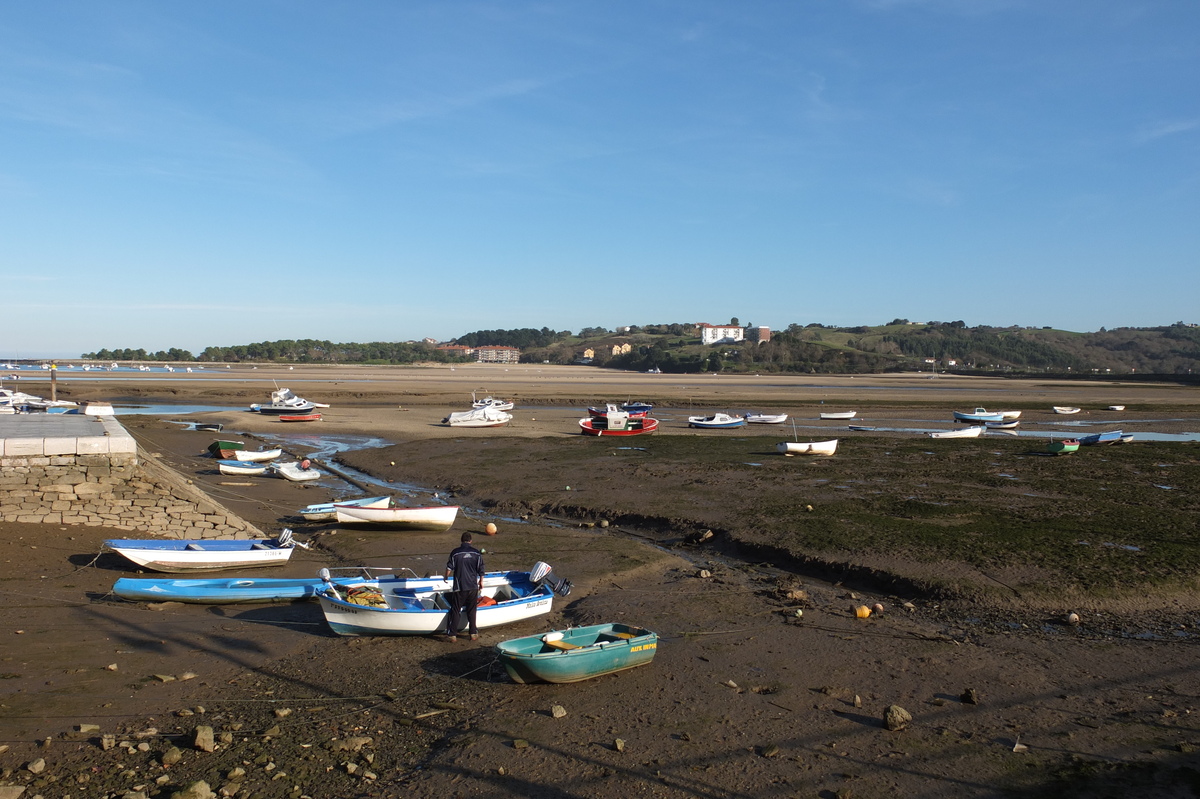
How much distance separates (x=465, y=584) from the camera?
11.2 metres

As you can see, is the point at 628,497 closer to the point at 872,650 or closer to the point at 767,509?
the point at 767,509

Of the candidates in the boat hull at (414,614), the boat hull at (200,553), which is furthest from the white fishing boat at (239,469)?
the boat hull at (414,614)

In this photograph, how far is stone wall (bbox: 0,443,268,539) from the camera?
1540 centimetres

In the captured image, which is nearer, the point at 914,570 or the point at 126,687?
the point at 126,687

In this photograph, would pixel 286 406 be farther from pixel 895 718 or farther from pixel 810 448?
pixel 895 718

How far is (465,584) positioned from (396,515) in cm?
779

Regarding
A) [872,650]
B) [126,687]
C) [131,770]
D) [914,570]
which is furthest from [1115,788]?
[126,687]

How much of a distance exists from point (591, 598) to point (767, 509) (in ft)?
26.6

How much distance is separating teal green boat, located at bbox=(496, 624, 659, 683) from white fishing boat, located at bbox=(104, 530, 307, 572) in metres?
7.08

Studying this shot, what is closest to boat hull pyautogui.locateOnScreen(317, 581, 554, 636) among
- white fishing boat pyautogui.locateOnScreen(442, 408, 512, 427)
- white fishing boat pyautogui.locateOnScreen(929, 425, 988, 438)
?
white fishing boat pyautogui.locateOnScreen(929, 425, 988, 438)

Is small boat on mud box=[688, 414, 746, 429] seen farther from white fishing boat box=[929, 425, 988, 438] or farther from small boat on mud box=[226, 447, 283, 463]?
small boat on mud box=[226, 447, 283, 463]

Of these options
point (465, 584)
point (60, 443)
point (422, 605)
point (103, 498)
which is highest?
point (60, 443)

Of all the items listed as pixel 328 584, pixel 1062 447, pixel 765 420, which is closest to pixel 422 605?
pixel 328 584

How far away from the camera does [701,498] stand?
73.7 feet
